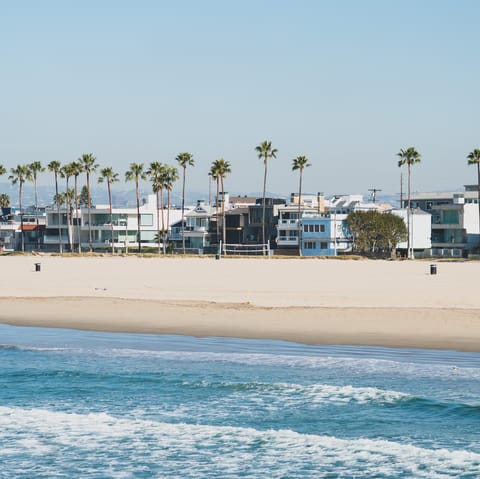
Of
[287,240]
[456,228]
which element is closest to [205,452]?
[456,228]

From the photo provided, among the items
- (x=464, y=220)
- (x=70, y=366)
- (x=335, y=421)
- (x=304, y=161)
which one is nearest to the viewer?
(x=335, y=421)

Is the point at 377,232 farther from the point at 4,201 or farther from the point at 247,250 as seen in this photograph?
the point at 4,201

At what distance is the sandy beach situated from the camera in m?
27.8

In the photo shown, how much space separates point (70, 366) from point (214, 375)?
3870 millimetres

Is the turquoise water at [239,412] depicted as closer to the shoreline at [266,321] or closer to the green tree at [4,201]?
the shoreline at [266,321]

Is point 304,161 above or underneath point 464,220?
above

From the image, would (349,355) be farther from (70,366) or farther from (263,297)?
(263,297)

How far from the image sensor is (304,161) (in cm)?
11325

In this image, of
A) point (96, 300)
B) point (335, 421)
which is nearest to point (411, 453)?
point (335, 421)

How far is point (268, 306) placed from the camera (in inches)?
1395

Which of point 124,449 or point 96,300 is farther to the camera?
point 96,300

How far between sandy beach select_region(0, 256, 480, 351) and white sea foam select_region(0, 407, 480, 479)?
992 centimetres

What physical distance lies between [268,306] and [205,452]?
20.5 m

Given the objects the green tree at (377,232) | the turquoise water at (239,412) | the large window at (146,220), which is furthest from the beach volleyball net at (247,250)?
the turquoise water at (239,412)
